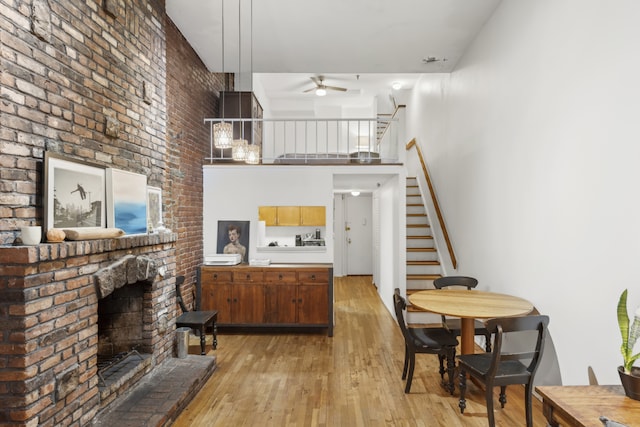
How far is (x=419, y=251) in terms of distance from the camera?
5.88m

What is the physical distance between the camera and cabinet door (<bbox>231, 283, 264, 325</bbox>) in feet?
16.3

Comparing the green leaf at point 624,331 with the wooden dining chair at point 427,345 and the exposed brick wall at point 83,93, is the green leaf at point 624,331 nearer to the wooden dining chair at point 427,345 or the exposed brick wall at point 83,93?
the wooden dining chair at point 427,345

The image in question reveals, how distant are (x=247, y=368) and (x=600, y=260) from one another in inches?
128

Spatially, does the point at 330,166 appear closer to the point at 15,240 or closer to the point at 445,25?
the point at 445,25

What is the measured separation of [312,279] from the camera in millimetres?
4957

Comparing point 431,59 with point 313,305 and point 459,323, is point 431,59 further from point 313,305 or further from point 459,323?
point 313,305

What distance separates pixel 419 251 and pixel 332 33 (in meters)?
3.48

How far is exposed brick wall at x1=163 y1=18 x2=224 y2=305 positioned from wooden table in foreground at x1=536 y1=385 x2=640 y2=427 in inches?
147

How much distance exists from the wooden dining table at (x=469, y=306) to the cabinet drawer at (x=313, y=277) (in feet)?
5.49

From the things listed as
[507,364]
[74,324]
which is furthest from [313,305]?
[74,324]

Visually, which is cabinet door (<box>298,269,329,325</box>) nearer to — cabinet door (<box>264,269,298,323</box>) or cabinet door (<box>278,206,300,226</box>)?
cabinet door (<box>264,269,298,323</box>)

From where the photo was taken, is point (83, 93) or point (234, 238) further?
point (234, 238)

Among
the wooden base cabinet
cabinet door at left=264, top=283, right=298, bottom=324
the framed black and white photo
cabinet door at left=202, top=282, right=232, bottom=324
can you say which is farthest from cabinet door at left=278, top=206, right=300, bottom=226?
the framed black and white photo

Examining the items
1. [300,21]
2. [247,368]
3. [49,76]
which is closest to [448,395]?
[247,368]
